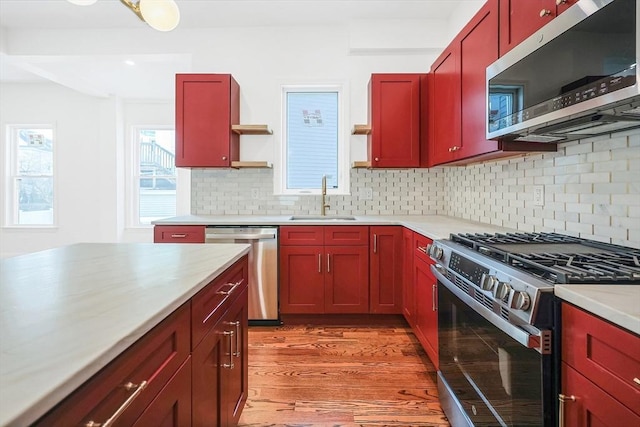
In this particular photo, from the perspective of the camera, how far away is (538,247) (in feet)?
5.23

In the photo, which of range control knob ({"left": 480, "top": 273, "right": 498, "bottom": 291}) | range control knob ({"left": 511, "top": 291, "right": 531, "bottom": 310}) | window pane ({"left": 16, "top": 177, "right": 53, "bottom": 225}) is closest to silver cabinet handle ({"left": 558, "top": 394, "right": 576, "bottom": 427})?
range control knob ({"left": 511, "top": 291, "right": 531, "bottom": 310})

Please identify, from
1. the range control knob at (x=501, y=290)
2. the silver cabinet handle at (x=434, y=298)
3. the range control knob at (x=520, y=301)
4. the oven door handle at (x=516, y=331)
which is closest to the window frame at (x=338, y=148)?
the silver cabinet handle at (x=434, y=298)

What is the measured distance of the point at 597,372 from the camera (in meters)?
0.88

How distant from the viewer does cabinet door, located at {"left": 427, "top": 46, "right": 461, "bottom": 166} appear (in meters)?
2.49

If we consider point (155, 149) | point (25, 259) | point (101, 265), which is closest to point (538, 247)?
point (101, 265)

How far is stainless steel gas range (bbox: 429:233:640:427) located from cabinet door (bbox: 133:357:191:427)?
0.97 meters

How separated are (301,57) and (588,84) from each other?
9.66 ft

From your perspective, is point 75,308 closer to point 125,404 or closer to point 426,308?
point 125,404

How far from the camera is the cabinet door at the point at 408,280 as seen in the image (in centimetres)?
274

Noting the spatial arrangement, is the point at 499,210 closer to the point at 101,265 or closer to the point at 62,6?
the point at 101,265

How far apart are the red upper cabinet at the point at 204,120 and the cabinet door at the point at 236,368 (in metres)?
1.94

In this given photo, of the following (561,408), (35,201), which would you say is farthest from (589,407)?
(35,201)

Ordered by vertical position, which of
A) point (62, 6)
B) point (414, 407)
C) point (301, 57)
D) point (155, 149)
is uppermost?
point (62, 6)

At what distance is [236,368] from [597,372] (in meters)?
1.27
